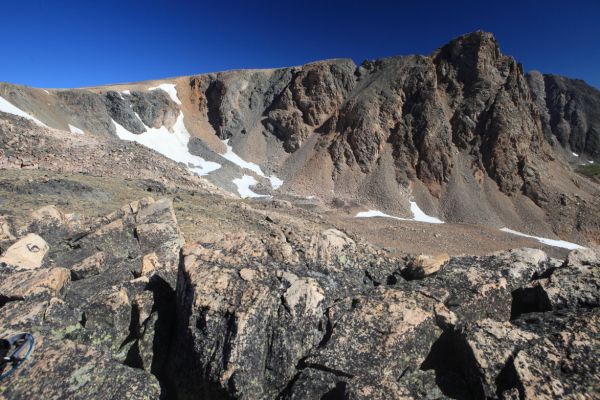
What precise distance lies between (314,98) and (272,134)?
435 inches

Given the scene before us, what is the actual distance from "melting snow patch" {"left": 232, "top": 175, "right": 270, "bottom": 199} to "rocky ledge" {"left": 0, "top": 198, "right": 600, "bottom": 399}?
Result: 38.9m

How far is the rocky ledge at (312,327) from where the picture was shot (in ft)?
13.3

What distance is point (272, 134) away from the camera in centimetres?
6600

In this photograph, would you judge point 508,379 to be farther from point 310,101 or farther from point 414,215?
point 310,101

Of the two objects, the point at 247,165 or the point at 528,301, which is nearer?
the point at 528,301

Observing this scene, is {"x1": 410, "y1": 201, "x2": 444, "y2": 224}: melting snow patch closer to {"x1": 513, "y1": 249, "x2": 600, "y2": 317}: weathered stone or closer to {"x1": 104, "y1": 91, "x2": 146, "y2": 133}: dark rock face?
{"x1": 513, "y1": 249, "x2": 600, "y2": 317}: weathered stone

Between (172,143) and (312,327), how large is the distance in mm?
60112

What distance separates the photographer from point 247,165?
60.0 meters

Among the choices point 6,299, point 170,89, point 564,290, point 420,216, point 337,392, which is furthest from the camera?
point 170,89

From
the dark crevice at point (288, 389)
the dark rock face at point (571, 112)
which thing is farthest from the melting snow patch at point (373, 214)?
the dark rock face at point (571, 112)

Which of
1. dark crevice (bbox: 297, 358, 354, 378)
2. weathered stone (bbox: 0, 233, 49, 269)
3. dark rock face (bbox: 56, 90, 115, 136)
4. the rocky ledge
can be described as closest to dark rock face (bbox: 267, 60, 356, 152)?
dark rock face (bbox: 56, 90, 115, 136)

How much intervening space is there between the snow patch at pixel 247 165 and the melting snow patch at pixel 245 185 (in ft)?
11.7

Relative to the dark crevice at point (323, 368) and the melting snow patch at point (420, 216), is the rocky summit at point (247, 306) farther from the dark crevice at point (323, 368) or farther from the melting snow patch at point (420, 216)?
the melting snow patch at point (420, 216)

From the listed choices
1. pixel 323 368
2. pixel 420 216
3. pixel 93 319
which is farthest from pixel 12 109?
pixel 420 216
